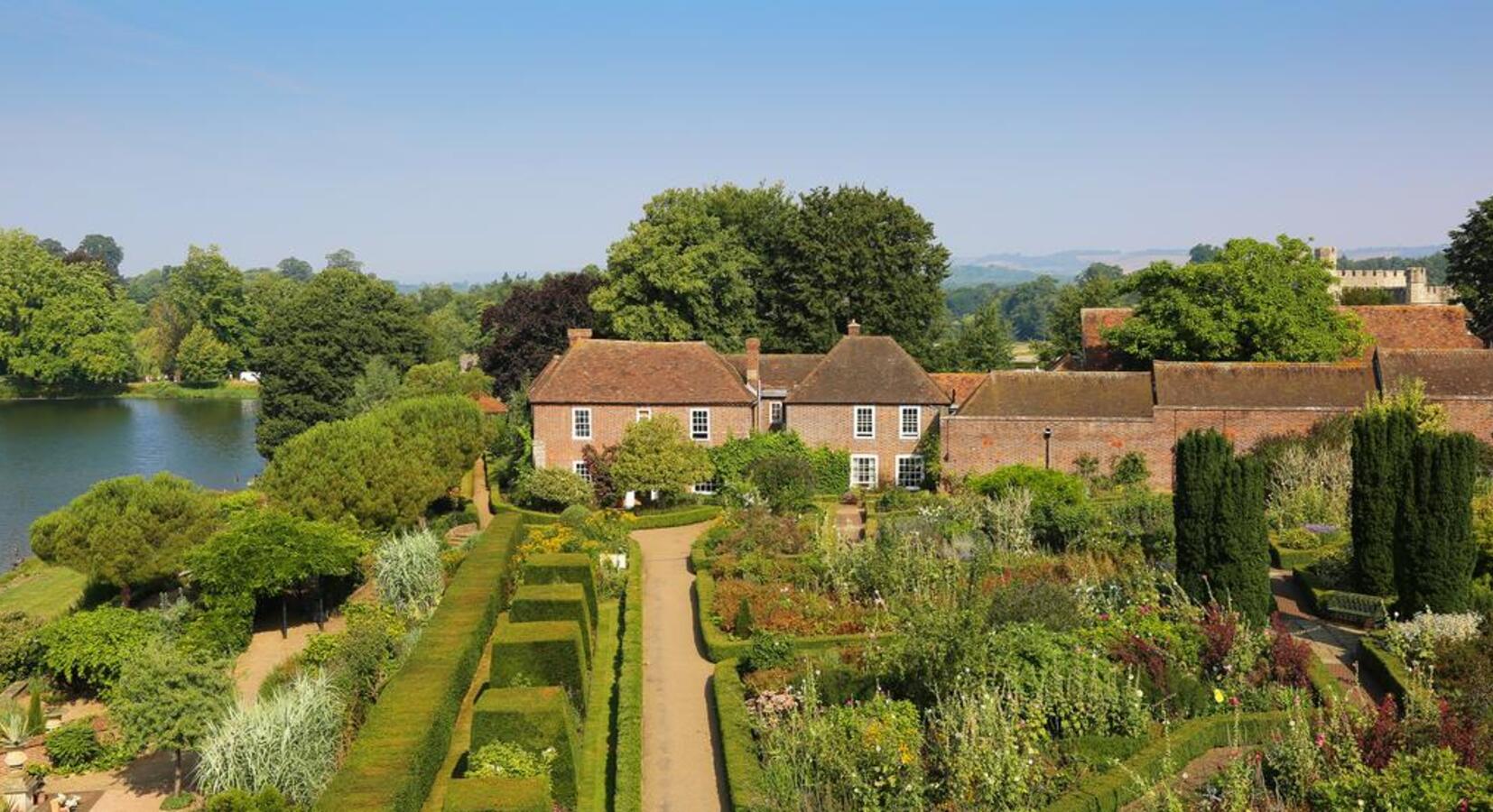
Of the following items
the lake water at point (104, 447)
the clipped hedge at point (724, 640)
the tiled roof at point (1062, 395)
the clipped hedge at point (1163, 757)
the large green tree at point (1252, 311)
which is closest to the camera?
the clipped hedge at point (1163, 757)

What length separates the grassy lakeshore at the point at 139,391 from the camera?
3231 inches

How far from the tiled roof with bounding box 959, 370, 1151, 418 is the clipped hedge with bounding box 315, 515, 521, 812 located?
1703 cm

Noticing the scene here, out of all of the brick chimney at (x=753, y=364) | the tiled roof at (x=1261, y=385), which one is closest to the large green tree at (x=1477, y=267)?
the tiled roof at (x=1261, y=385)

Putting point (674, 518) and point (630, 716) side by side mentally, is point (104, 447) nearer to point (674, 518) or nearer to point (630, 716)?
point (674, 518)

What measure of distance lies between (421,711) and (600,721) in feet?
9.54

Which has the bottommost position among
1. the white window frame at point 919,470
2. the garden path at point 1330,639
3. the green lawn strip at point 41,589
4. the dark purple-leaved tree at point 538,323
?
the green lawn strip at point 41,589

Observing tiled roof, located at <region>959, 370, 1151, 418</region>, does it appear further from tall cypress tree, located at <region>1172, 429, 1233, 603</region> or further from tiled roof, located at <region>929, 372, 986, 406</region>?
tall cypress tree, located at <region>1172, 429, 1233, 603</region>

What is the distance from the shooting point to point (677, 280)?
156 feet

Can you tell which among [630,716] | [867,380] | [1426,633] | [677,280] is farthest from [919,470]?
[630,716]

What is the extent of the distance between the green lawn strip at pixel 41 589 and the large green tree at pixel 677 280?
21.1 metres

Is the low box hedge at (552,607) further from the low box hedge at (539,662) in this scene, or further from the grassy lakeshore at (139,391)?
the grassy lakeshore at (139,391)

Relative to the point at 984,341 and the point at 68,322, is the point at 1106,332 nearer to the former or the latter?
the point at 984,341

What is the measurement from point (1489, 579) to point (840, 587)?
11119 millimetres

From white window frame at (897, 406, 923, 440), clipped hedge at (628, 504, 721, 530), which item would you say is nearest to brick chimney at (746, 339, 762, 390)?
white window frame at (897, 406, 923, 440)
